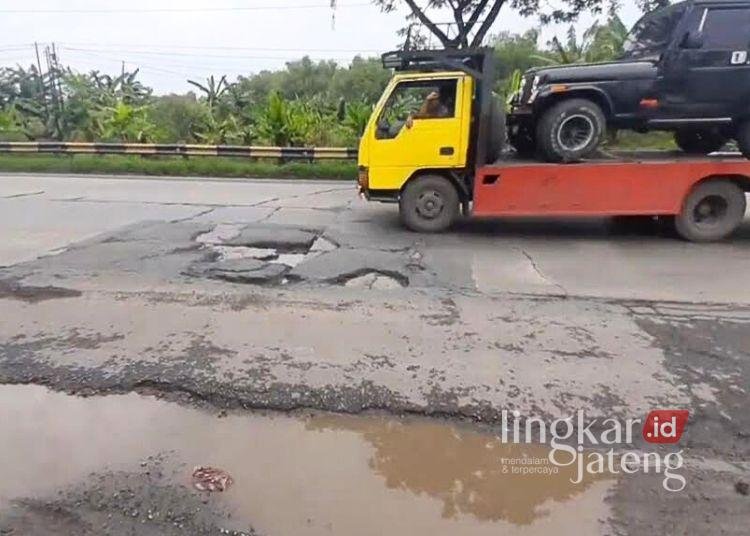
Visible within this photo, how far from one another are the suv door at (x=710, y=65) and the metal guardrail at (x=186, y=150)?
34.6ft

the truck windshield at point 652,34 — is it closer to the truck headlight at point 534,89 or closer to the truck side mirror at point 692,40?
the truck side mirror at point 692,40

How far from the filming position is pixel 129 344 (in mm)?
4148

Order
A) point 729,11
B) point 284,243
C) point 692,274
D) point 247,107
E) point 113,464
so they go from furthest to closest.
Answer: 1. point 247,107
2. point 284,243
3. point 729,11
4. point 692,274
5. point 113,464

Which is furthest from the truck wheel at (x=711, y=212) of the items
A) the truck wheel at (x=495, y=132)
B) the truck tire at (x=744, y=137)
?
the truck wheel at (x=495, y=132)

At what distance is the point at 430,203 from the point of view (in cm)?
786

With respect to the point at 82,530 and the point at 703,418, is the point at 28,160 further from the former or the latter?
the point at 703,418

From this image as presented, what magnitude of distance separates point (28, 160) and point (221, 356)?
56.5 feet

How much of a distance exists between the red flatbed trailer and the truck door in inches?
25.1

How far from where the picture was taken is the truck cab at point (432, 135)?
736cm

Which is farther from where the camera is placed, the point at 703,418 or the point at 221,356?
the point at 221,356

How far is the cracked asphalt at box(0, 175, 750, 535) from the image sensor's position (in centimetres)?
332

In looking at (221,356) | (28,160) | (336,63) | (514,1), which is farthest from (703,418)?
(336,63)

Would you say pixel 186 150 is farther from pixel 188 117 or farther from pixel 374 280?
pixel 374 280

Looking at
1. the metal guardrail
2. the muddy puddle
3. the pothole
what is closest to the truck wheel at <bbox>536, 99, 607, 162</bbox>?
the pothole
